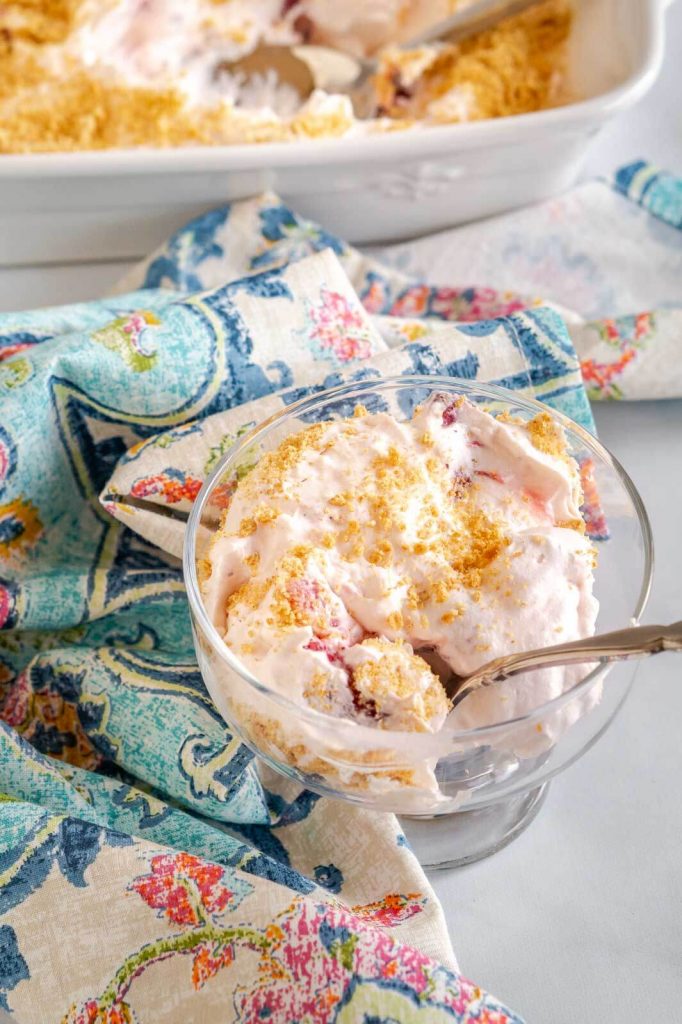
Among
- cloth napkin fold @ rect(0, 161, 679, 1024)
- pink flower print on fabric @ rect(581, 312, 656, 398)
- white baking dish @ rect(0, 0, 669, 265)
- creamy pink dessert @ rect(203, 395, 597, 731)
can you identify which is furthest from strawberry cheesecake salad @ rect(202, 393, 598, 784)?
white baking dish @ rect(0, 0, 669, 265)

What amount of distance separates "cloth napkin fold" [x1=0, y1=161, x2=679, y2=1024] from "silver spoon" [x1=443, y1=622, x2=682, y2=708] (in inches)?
6.0

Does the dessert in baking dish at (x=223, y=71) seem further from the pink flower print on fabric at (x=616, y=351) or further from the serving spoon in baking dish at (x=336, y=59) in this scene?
the pink flower print on fabric at (x=616, y=351)

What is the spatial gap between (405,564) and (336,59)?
709 mm

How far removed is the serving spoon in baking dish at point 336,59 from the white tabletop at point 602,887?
58cm

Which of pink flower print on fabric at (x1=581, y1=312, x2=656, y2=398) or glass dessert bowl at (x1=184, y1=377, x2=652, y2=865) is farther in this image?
pink flower print on fabric at (x1=581, y1=312, x2=656, y2=398)

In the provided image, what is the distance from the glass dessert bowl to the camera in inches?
24.5

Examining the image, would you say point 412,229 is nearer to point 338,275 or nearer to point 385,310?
point 385,310

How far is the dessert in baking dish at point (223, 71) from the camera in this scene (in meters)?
1.11

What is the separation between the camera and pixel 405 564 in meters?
0.68

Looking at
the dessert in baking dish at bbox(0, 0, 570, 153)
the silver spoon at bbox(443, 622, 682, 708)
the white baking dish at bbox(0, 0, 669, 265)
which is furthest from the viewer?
the dessert in baking dish at bbox(0, 0, 570, 153)

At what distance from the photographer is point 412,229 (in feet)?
3.75

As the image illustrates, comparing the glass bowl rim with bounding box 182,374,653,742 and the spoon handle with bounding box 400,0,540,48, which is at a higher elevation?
the spoon handle with bounding box 400,0,540,48

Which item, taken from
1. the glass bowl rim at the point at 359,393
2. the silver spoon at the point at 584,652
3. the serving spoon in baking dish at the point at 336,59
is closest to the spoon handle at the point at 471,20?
the serving spoon in baking dish at the point at 336,59

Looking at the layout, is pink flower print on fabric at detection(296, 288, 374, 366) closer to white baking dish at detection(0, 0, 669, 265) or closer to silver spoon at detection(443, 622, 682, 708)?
white baking dish at detection(0, 0, 669, 265)
